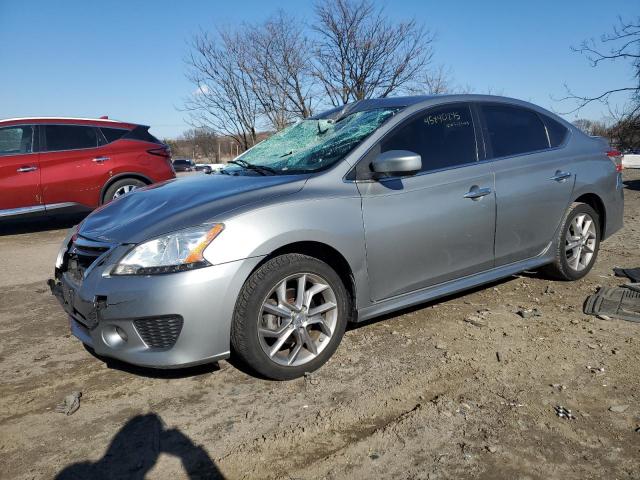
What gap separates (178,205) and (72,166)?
5629 millimetres

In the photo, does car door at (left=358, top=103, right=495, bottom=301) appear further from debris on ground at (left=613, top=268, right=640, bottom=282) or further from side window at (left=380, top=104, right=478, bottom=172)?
debris on ground at (left=613, top=268, right=640, bottom=282)

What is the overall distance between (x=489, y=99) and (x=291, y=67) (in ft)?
48.0

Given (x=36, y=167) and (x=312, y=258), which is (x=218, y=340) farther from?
(x=36, y=167)

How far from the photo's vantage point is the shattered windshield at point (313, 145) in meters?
3.37

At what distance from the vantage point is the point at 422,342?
3402 mm

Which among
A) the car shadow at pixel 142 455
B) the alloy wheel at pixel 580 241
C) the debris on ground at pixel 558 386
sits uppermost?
the alloy wheel at pixel 580 241

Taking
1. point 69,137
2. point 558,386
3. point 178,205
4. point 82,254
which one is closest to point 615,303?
point 558,386

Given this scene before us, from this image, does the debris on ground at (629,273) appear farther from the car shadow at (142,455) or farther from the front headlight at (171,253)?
the car shadow at (142,455)

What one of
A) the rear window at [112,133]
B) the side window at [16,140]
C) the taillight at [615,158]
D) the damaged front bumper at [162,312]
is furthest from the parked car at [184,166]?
the damaged front bumper at [162,312]

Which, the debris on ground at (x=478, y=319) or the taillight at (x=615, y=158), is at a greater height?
the taillight at (x=615, y=158)

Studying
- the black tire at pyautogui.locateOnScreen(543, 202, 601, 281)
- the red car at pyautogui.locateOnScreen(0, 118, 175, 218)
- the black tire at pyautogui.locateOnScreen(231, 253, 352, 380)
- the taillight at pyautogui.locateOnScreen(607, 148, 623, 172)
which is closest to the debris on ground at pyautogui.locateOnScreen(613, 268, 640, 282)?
the black tire at pyautogui.locateOnScreen(543, 202, 601, 281)

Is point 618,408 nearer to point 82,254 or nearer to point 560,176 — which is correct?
point 560,176

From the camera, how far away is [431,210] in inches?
134

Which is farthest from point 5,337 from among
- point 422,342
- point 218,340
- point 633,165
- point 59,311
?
point 633,165
